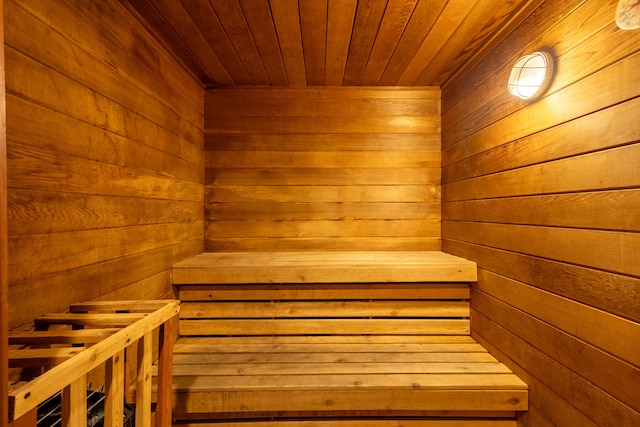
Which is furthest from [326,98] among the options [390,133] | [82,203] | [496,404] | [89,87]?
[496,404]

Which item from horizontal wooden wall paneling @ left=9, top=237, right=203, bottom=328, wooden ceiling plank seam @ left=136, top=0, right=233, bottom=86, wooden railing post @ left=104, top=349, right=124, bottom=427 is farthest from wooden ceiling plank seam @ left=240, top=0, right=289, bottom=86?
wooden railing post @ left=104, top=349, right=124, bottom=427

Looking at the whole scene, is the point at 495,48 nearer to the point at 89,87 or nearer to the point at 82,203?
the point at 89,87

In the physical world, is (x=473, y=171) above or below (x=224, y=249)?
above

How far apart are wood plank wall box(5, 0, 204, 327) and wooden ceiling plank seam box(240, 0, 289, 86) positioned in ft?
2.23

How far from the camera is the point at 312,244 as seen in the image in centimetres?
313

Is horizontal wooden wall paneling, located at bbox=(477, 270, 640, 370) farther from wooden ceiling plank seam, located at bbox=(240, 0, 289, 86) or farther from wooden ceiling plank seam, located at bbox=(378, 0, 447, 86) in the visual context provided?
wooden ceiling plank seam, located at bbox=(240, 0, 289, 86)

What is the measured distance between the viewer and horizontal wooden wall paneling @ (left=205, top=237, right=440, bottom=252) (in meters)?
3.12

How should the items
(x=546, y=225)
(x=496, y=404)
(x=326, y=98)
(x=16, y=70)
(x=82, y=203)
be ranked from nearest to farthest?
(x=16, y=70) < (x=82, y=203) < (x=546, y=225) < (x=496, y=404) < (x=326, y=98)

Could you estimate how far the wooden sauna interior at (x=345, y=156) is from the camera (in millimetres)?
1272

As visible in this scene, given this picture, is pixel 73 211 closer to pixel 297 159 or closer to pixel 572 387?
pixel 297 159

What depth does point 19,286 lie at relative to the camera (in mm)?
1203

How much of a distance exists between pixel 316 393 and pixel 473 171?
6.16ft

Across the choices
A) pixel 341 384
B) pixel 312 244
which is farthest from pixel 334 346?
pixel 312 244

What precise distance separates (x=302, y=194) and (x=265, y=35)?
4.57ft
